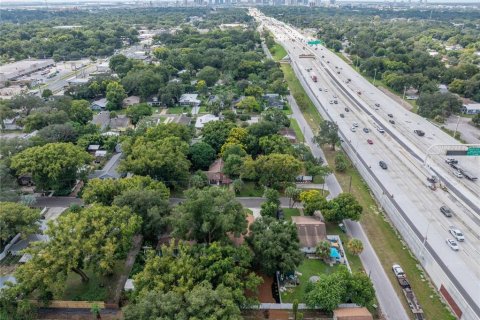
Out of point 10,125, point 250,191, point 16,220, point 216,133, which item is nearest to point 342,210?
point 250,191

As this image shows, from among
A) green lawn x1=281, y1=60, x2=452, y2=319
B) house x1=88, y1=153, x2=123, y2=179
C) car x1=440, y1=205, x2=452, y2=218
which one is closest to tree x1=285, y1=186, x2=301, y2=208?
green lawn x1=281, y1=60, x2=452, y2=319

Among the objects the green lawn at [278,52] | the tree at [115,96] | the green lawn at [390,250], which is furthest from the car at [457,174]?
the green lawn at [278,52]

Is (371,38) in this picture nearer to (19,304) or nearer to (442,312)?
(442,312)

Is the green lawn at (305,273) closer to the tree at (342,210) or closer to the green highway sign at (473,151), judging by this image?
the tree at (342,210)

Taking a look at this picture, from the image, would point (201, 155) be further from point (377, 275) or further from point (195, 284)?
point (377, 275)

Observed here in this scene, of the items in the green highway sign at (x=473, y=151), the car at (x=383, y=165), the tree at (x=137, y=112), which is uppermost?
the green highway sign at (x=473, y=151)

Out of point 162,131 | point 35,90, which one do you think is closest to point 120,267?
point 162,131
